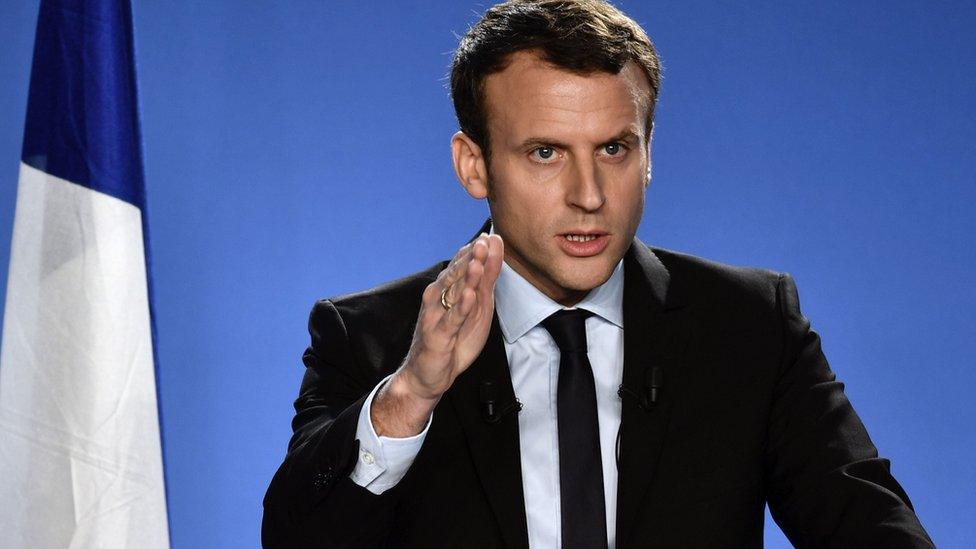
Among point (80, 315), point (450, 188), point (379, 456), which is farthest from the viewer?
point (450, 188)

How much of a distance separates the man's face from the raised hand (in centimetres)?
31

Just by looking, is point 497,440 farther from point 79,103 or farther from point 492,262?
point 79,103

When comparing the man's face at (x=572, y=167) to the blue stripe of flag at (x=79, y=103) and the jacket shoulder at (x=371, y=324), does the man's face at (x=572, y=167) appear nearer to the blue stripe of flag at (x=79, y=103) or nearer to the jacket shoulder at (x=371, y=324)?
the jacket shoulder at (x=371, y=324)

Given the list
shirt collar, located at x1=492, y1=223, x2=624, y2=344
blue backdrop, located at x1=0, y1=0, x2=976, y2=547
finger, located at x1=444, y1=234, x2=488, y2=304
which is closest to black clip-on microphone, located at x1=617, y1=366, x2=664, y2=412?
shirt collar, located at x1=492, y1=223, x2=624, y2=344

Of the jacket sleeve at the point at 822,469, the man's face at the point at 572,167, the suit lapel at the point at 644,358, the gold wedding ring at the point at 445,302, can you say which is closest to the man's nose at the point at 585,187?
the man's face at the point at 572,167

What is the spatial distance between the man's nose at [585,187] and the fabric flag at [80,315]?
1201mm

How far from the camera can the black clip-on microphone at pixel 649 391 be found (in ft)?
6.77

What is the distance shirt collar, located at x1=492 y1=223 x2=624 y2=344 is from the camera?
2162 mm

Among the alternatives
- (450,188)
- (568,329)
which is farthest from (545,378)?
(450,188)

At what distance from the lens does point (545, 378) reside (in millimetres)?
2145

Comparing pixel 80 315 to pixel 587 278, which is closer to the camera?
pixel 587 278

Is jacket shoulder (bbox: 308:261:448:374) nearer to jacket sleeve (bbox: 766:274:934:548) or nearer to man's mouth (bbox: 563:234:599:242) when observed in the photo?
man's mouth (bbox: 563:234:599:242)

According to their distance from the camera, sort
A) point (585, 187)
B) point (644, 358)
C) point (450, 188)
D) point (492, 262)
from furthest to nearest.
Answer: point (450, 188) < point (644, 358) < point (585, 187) < point (492, 262)

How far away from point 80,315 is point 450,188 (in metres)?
1.22
